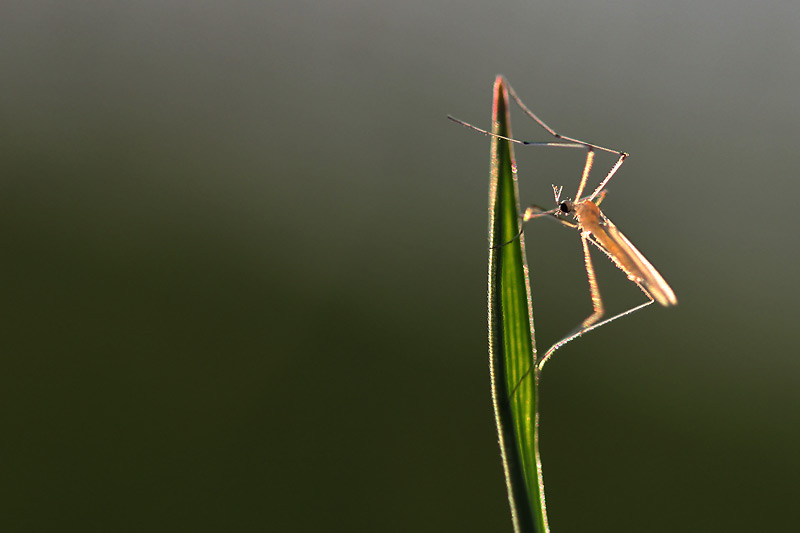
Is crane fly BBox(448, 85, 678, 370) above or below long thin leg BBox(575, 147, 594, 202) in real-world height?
below

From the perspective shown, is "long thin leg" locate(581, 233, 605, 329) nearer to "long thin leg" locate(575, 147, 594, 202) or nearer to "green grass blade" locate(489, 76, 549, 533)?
"long thin leg" locate(575, 147, 594, 202)

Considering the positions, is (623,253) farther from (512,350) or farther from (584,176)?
(512,350)

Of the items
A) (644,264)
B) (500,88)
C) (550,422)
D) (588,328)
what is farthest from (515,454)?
(550,422)

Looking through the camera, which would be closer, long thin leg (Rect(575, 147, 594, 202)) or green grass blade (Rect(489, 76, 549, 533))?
green grass blade (Rect(489, 76, 549, 533))

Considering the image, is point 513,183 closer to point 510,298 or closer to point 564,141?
point 510,298

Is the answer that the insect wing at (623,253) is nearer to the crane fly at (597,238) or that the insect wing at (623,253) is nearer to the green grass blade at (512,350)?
the crane fly at (597,238)

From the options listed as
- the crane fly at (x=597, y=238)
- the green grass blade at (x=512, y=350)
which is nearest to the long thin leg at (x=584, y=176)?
the crane fly at (x=597, y=238)

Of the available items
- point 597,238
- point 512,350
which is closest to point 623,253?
point 597,238

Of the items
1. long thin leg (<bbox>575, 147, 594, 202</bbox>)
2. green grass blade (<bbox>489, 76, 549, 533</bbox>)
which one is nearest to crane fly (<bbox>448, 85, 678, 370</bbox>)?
long thin leg (<bbox>575, 147, 594, 202</bbox>)

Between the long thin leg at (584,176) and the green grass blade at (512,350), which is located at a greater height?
the long thin leg at (584,176)
